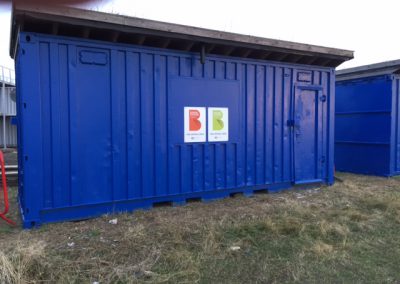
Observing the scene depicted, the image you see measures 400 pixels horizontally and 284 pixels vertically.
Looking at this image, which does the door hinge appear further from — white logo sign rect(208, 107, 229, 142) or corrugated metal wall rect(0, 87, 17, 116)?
corrugated metal wall rect(0, 87, 17, 116)

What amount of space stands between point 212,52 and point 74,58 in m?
2.37

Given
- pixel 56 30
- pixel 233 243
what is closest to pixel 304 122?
pixel 233 243

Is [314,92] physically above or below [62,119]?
above

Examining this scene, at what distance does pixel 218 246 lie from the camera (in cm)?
419

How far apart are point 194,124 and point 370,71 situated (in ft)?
19.0

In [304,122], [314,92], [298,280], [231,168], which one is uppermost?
[314,92]

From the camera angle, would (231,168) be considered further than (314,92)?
No

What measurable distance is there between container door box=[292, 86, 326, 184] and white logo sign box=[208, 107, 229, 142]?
1.63 m

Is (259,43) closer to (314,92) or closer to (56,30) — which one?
A: (314,92)

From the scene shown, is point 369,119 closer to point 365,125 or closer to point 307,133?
point 365,125

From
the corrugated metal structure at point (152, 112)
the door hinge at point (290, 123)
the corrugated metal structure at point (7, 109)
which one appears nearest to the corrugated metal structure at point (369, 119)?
the corrugated metal structure at point (152, 112)

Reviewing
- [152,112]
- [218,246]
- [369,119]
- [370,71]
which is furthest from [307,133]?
[218,246]

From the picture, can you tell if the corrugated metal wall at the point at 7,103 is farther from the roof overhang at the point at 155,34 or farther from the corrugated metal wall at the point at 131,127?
the corrugated metal wall at the point at 131,127

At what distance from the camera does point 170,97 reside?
5.91m
